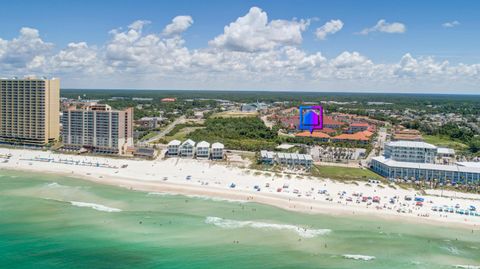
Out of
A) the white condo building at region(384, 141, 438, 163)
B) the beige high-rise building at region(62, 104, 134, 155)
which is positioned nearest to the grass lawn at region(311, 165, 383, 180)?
the white condo building at region(384, 141, 438, 163)

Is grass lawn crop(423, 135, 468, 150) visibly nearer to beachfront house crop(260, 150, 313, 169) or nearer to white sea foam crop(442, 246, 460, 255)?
beachfront house crop(260, 150, 313, 169)

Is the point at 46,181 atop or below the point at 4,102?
below

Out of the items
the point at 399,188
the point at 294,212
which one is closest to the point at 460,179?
the point at 399,188

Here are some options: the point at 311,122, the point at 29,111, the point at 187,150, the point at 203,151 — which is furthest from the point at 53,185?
the point at 311,122

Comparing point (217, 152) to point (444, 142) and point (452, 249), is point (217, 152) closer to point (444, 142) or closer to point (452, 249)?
point (452, 249)

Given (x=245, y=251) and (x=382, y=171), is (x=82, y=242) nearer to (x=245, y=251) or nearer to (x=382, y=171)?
(x=245, y=251)
